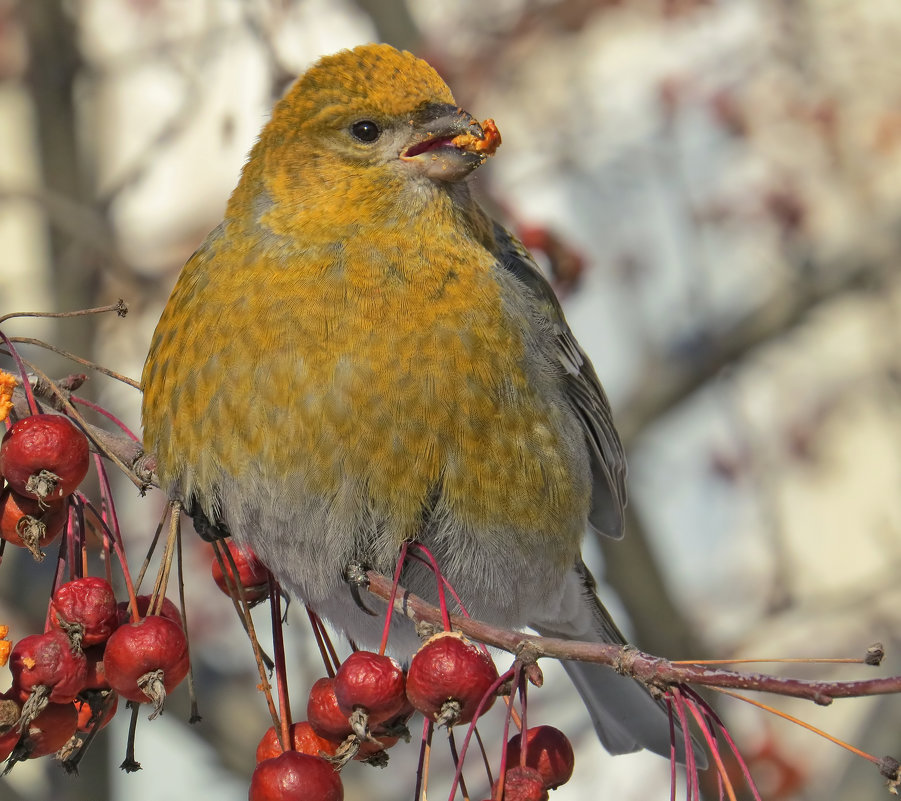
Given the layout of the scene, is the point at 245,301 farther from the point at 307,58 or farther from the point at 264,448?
the point at 307,58

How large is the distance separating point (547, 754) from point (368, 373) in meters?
0.75

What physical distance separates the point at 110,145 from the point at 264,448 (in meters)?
4.27

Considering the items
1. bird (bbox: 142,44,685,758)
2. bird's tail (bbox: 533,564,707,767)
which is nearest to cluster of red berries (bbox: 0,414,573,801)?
bird (bbox: 142,44,685,758)

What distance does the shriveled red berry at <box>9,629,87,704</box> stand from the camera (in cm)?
161

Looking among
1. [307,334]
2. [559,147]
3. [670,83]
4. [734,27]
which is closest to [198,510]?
[307,334]

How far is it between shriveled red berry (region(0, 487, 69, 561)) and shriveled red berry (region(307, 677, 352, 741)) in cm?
48

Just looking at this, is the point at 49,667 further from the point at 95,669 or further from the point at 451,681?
the point at 451,681

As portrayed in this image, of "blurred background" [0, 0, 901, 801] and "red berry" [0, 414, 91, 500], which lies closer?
"red berry" [0, 414, 91, 500]

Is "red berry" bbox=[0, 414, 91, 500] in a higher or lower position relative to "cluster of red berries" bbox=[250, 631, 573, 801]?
higher

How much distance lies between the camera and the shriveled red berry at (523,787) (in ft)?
4.82

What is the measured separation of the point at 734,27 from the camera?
6.57m

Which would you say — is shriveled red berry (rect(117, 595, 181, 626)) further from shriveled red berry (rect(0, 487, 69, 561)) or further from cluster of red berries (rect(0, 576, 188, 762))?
shriveled red berry (rect(0, 487, 69, 561))

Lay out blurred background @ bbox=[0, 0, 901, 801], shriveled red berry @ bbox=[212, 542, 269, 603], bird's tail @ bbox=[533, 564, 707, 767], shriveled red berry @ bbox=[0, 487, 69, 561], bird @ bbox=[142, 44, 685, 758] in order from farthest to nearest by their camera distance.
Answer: blurred background @ bbox=[0, 0, 901, 801] → bird's tail @ bbox=[533, 564, 707, 767] → shriveled red berry @ bbox=[212, 542, 269, 603] → bird @ bbox=[142, 44, 685, 758] → shriveled red berry @ bbox=[0, 487, 69, 561]

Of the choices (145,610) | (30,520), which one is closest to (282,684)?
(145,610)
